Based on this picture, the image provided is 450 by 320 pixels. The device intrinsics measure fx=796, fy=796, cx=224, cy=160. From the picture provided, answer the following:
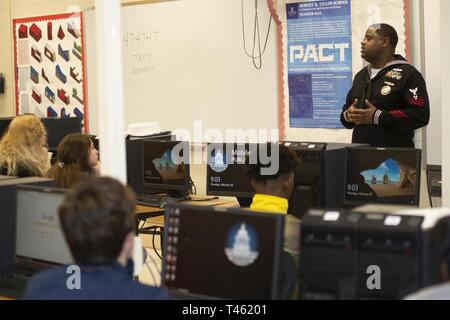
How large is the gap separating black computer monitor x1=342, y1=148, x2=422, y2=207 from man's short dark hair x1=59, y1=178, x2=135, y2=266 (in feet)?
7.46

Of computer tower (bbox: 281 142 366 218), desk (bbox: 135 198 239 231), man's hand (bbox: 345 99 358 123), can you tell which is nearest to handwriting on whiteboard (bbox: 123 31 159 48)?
desk (bbox: 135 198 239 231)

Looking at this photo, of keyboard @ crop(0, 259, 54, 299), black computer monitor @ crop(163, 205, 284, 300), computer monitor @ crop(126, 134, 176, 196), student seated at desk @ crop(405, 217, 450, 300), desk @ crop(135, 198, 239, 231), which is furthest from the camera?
computer monitor @ crop(126, 134, 176, 196)

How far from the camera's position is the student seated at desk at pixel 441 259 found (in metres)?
1.90

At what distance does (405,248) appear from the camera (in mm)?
2049

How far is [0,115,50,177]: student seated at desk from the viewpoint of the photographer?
4.81m

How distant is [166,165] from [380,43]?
1.71 meters

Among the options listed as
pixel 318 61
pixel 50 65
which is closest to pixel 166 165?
pixel 318 61

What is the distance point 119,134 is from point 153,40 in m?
4.64

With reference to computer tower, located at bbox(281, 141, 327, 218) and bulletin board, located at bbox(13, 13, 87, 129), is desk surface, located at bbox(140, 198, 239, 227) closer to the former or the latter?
computer tower, located at bbox(281, 141, 327, 218)

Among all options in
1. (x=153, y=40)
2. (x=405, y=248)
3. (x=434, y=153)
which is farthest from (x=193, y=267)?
(x=153, y=40)

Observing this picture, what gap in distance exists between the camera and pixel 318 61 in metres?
6.32

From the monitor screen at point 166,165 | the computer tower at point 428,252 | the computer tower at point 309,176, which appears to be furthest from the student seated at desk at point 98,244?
the monitor screen at point 166,165

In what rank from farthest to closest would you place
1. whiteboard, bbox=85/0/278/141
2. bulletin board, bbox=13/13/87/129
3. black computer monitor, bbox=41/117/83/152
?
bulletin board, bbox=13/13/87/129
black computer monitor, bbox=41/117/83/152
whiteboard, bbox=85/0/278/141

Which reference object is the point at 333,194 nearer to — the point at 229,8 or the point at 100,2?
the point at 100,2
